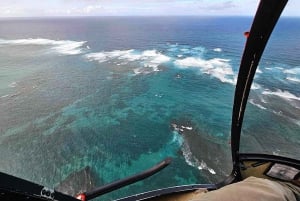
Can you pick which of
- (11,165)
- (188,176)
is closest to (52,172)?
(11,165)

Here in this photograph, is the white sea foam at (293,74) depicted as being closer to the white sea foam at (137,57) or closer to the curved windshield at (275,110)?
the curved windshield at (275,110)

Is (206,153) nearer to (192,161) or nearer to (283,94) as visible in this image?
(192,161)

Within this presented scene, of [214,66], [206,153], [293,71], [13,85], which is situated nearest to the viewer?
[206,153]

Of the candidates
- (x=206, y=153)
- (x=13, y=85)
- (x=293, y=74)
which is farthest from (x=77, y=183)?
(x=293, y=74)

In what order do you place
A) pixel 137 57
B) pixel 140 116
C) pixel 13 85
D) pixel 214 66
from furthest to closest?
1. pixel 137 57
2. pixel 214 66
3. pixel 13 85
4. pixel 140 116

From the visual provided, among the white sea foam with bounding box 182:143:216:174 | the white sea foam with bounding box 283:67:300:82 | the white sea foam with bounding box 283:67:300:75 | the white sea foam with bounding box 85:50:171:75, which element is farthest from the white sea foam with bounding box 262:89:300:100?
the white sea foam with bounding box 85:50:171:75
